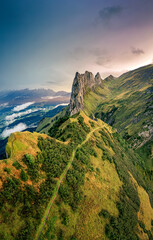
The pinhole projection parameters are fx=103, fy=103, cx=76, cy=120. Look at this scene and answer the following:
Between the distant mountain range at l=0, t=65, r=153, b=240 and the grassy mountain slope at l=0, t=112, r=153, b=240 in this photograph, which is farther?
the distant mountain range at l=0, t=65, r=153, b=240

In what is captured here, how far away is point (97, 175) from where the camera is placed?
5388 centimetres

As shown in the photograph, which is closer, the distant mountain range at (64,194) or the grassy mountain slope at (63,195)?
the grassy mountain slope at (63,195)

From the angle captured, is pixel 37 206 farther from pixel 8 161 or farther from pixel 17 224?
pixel 8 161

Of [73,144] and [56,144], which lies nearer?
[56,144]

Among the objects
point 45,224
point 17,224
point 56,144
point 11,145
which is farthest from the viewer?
point 56,144

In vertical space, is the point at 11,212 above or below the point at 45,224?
above

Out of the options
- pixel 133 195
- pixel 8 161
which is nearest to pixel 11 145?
pixel 8 161

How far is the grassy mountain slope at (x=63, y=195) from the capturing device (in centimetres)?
2734

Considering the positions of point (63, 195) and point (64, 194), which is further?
point (64, 194)

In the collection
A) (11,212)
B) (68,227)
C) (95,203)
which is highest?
(11,212)

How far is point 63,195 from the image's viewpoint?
3728 cm

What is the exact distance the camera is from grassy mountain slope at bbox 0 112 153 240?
2734 centimetres

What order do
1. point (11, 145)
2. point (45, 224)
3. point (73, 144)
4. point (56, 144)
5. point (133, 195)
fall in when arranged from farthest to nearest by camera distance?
point (133, 195) → point (73, 144) → point (56, 144) → point (11, 145) → point (45, 224)

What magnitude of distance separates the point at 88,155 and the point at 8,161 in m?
41.0
